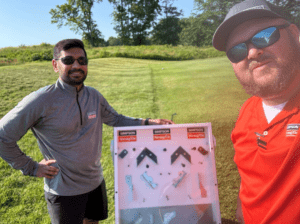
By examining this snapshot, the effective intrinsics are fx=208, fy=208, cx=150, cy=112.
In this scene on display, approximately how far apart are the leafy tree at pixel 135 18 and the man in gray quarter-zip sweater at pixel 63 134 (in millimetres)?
48710

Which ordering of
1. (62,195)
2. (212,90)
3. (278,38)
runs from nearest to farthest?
(278,38), (62,195), (212,90)

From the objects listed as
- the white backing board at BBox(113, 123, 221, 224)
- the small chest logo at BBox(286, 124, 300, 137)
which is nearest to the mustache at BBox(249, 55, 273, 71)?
the small chest logo at BBox(286, 124, 300, 137)

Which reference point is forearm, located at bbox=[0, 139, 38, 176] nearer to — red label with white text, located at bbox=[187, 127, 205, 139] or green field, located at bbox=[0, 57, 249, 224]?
red label with white text, located at bbox=[187, 127, 205, 139]

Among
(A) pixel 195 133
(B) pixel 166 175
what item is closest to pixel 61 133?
(B) pixel 166 175

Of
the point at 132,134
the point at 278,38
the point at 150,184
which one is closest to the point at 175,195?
the point at 150,184

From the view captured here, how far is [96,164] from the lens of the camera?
8.64 ft

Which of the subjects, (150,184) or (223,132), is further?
(223,132)

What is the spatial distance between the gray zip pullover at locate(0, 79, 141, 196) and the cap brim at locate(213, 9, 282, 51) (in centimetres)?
160

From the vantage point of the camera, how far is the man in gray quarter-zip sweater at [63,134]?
2150 mm

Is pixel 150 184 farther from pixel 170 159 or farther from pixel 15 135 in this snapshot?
pixel 15 135

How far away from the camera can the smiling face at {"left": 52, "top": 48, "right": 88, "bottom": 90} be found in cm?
242

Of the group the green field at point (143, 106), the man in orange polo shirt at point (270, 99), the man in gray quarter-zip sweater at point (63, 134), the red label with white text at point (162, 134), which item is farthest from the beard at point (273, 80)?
the green field at point (143, 106)

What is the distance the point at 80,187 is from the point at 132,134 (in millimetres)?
933

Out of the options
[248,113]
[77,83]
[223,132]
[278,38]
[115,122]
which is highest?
[278,38]
